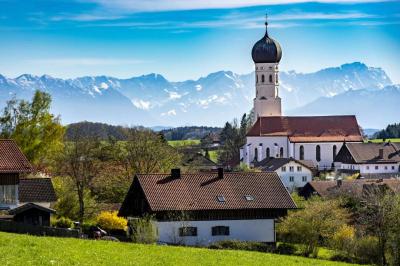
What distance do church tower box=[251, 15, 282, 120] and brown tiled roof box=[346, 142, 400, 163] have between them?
18.6 meters

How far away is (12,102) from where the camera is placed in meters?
60.7

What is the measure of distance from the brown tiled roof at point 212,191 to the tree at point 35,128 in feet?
55.2

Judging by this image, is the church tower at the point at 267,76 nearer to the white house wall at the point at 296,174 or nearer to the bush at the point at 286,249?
the white house wall at the point at 296,174

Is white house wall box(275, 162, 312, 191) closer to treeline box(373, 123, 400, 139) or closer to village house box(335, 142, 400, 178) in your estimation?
village house box(335, 142, 400, 178)

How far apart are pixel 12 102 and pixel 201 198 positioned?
76.6 ft

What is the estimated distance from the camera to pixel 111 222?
47.0m

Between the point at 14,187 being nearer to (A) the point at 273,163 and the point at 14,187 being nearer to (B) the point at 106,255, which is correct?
(B) the point at 106,255

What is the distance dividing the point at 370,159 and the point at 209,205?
215 ft

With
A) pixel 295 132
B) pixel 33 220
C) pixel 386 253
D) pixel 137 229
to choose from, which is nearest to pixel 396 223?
pixel 386 253

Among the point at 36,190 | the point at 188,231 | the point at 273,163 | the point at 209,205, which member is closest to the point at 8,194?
the point at 36,190

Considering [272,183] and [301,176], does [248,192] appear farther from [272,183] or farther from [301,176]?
[301,176]

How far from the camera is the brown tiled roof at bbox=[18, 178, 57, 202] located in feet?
151

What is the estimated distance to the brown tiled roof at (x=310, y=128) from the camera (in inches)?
4459

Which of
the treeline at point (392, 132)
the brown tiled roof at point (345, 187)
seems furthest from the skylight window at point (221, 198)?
the treeline at point (392, 132)
